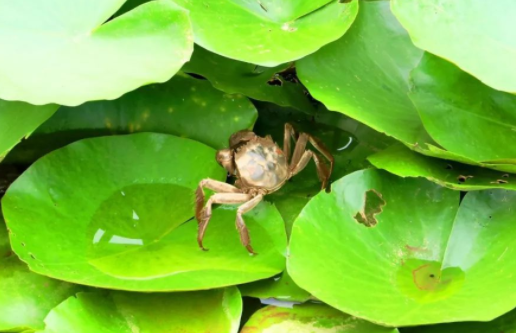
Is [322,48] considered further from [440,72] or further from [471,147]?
[471,147]

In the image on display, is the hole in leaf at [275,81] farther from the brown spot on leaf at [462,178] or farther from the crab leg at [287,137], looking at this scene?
the brown spot on leaf at [462,178]

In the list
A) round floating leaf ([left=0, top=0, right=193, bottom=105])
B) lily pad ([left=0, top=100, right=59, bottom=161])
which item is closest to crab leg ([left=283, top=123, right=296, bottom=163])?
round floating leaf ([left=0, top=0, right=193, bottom=105])

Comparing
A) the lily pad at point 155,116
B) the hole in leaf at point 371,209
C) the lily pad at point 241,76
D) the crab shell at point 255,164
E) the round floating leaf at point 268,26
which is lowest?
the crab shell at point 255,164

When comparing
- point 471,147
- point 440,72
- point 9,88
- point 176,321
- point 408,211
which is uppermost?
point 9,88

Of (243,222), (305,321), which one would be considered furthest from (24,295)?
(305,321)

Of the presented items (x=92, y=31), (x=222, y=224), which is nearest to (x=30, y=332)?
(x=222, y=224)

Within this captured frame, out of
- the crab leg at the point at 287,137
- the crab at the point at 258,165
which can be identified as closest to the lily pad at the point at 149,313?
the crab at the point at 258,165
